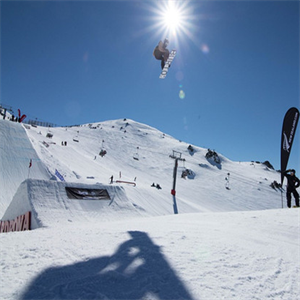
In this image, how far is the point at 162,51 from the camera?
9531 millimetres

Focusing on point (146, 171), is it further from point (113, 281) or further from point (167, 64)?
point (113, 281)

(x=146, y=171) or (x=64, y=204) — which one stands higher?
(x=146, y=171)

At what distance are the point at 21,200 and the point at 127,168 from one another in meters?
27.6

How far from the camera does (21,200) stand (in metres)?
8.20

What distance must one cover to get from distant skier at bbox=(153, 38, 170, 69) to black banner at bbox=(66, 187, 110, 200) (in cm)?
746

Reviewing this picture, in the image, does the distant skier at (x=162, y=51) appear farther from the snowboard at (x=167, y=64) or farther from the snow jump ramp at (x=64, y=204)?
the snow jump ramp at (x=64, y=204)

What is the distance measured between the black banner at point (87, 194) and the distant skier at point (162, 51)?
7465 millimetres

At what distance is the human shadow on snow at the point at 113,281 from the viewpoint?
6.45 feet

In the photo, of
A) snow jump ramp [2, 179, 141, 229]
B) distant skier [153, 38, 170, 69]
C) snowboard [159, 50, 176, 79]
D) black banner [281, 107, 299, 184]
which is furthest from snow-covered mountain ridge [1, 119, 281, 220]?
distant skier [153, 38, 170, 69]

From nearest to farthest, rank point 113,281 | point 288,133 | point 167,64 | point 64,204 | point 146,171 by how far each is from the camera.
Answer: point 113,281, point 64,204, point 167,64, point 288,133, point 146,171

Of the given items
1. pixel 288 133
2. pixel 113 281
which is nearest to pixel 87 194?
pixel 113 281

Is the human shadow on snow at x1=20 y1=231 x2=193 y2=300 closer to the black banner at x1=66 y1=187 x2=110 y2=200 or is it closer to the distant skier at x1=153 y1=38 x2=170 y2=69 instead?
the black banner at x1=66 y1=187 x2=110 y2=200

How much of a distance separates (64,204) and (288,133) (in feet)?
40.9

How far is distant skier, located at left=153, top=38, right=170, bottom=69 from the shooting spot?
370 inches
